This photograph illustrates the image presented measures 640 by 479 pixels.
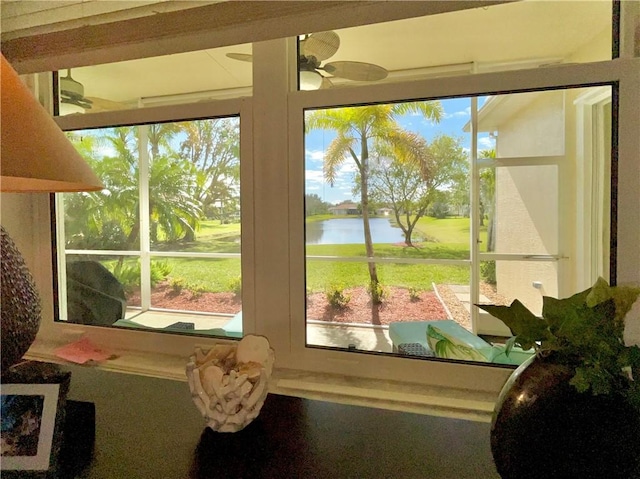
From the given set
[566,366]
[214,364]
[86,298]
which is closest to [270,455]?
[214,364]

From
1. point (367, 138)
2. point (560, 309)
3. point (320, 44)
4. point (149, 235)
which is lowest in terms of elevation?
point (560, 309)

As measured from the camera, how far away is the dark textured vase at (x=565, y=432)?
0.49 meters

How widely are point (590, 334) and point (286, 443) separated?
549mm

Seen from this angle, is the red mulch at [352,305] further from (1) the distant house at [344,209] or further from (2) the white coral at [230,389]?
(2) the white coral at [230,389]

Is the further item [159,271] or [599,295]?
[159,271]

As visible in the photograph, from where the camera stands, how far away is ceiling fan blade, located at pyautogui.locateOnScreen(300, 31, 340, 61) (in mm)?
1221

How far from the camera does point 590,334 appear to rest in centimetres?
52

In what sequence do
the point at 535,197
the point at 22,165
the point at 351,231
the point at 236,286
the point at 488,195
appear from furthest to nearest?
the point at 535,197 → the point at 488,195 → the point at 351,231 → the point at 236,286 → the point at 22,165

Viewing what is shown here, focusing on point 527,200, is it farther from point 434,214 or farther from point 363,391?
point 363,391

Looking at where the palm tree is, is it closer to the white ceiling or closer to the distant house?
the distant house

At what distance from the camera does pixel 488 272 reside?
1.92 meters

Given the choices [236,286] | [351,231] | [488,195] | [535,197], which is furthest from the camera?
[535,197]

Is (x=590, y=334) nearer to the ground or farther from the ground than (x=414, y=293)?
farther from the ground

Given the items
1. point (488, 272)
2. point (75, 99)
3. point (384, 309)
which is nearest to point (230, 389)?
point (384, 309)
